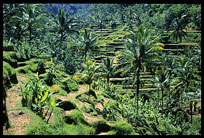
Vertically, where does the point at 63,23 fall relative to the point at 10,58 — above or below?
above

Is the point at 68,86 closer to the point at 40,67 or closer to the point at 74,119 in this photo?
the point at 40,67

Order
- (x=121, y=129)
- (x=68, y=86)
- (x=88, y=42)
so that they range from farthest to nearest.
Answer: (x=88, y=42), (x=68, y=86), (x=121, y=129)

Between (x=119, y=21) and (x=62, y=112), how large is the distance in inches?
3380

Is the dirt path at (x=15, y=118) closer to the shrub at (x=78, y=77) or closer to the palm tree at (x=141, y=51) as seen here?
the shrub at (x=78, y=77)

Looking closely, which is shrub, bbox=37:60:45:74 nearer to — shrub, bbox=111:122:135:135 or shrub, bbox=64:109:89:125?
shrub, bbox=64:109:89:125

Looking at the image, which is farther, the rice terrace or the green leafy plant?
the rice terrace

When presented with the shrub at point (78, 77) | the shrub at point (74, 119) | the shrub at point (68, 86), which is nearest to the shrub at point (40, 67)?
the shrub at point (68, 86)

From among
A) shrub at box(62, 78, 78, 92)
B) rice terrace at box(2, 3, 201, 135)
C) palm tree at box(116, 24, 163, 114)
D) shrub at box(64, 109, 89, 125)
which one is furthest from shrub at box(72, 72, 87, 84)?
shrub at box(64, 109, 89, 125)

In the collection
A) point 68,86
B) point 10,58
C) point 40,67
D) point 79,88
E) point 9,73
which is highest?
point 10,58

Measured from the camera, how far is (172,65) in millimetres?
34938

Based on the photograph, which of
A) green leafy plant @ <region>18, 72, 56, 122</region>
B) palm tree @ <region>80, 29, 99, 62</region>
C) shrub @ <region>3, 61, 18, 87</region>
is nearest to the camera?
green leafy plant @ <region>18, 72, 56, 122</region>

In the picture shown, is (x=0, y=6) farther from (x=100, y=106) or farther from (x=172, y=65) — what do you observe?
(x=172, y=65)

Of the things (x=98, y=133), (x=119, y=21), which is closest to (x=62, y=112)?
(x=98, y=133)

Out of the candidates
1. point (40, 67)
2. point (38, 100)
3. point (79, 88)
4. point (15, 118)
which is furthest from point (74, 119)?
point (79, 88)
